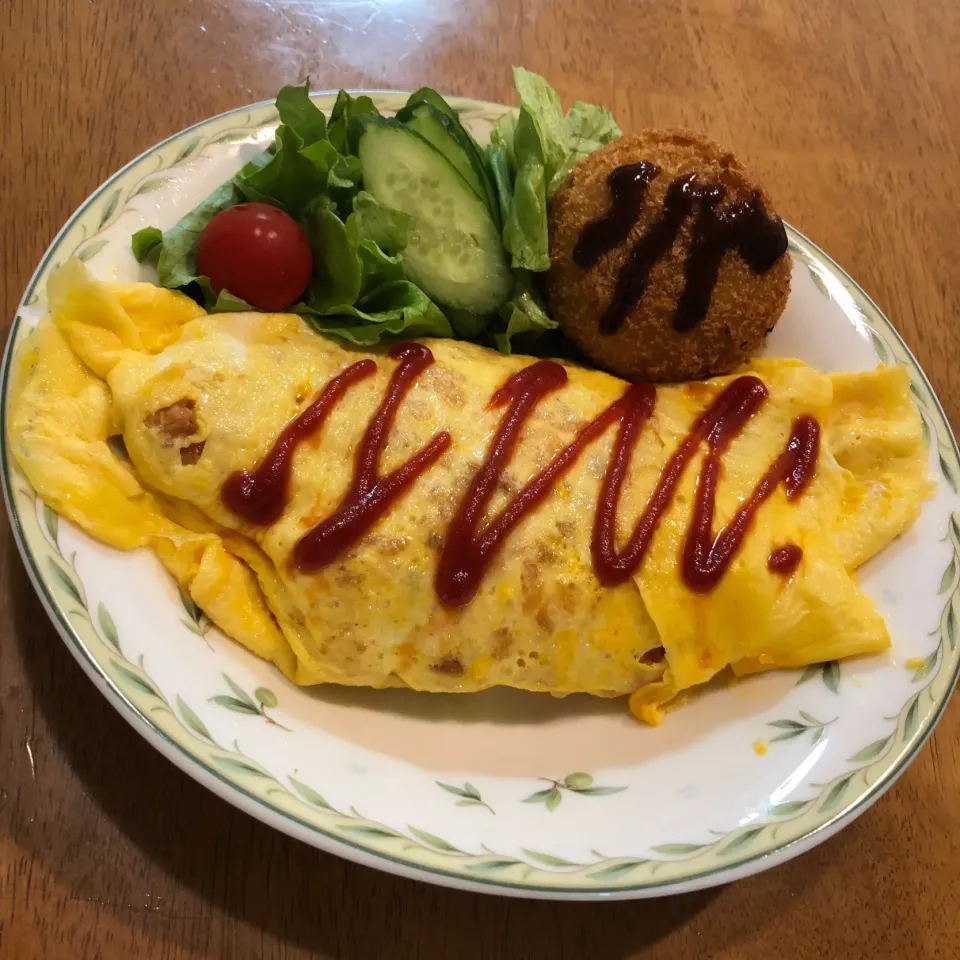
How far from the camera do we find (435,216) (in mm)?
2156

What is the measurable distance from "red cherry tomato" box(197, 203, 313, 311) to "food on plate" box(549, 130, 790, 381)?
0.71m

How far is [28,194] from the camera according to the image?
2389 millimetres

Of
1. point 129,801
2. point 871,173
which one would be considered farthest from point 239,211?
point 871,173

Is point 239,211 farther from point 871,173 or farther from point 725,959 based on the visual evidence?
point 871,173

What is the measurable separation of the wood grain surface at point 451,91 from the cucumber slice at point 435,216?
0.99m

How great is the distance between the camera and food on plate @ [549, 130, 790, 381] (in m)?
2.04

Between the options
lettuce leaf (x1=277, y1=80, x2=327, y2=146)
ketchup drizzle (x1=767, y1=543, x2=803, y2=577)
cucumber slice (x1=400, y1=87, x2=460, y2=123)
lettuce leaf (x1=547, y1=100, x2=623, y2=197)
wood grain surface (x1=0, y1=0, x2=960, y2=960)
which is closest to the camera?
wood grain surface (x1=0, y1=0, x2=960, y2=960)

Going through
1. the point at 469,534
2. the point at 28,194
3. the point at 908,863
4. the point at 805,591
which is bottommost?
the point at 908,863

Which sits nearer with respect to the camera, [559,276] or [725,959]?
[725,959]

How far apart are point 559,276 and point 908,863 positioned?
1.75 m

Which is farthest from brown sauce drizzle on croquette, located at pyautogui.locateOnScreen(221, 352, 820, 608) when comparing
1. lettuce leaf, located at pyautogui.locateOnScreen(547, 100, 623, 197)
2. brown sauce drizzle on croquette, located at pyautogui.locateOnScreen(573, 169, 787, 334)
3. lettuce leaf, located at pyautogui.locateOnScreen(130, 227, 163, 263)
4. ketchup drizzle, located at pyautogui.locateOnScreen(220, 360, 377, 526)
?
lettuce leaf, located at pyautogui.locateOnScreen(547, 100, 623, 197)

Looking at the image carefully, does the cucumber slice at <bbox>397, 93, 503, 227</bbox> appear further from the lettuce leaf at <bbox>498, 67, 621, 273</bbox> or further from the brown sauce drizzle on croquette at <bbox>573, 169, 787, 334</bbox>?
the brown sauce drizzle on croquette at <bbox>573, 169, 787, 334</bbox>

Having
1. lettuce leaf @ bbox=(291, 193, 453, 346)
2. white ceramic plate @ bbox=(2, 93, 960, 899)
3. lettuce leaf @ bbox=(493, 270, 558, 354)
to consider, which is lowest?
white ceramic plate @ bbox=(2, 93, 960, 899)

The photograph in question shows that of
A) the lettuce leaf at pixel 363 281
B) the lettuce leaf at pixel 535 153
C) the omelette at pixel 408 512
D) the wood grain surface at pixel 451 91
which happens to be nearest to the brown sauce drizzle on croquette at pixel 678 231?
the lettuce leaf at pixel 535 153
